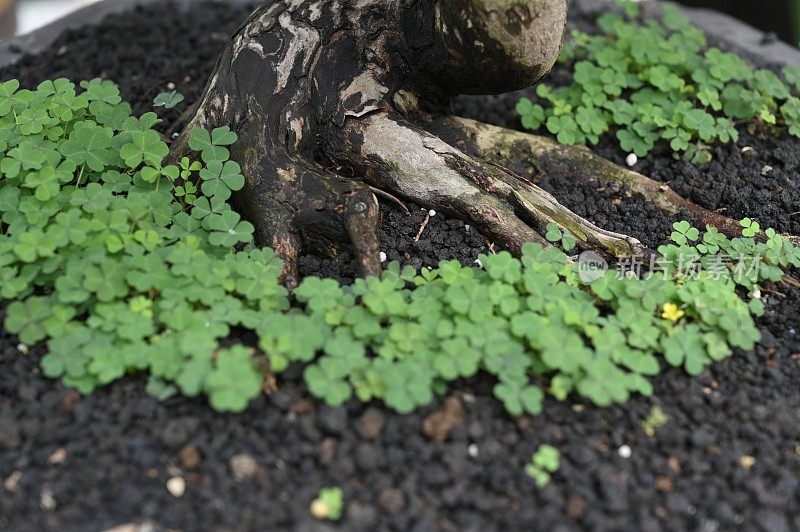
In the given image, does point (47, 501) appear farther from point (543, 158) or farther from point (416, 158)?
point (543, 158)

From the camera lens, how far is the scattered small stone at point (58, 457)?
2.21 m

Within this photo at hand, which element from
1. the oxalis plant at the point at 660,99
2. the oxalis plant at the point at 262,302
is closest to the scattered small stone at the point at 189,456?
the oxalis plant at the point at 262,302

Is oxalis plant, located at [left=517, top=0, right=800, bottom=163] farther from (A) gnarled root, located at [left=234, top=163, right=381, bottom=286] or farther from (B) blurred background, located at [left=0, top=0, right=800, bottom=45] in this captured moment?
(B) blurred background, located at [left=0, top=0, right=800, bottom=45]

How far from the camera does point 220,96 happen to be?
9.90ft

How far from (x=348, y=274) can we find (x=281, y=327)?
55 centimetres

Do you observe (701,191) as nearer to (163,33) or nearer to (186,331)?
(186,331)

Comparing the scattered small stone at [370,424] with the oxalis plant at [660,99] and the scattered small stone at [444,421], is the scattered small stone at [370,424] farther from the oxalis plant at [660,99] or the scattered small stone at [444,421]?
the oxalis plant at [660,99]

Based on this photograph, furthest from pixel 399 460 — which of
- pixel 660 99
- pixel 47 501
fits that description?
pixel 660 99

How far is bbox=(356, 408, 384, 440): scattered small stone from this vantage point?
2205 mm

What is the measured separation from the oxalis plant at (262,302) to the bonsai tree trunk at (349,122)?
135 millimetres

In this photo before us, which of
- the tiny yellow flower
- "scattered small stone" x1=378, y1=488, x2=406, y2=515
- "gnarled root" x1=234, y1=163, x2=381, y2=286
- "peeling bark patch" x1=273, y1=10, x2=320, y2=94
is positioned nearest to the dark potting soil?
"scattered small stone" x1=378, y1=488, x2=406, y2=515

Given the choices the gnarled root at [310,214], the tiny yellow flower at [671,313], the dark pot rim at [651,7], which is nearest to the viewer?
the tiny yellow flower at [671,313]

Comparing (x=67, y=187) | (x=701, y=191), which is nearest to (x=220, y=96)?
(x=67, y=187)

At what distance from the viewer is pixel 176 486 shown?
6.97 ft
